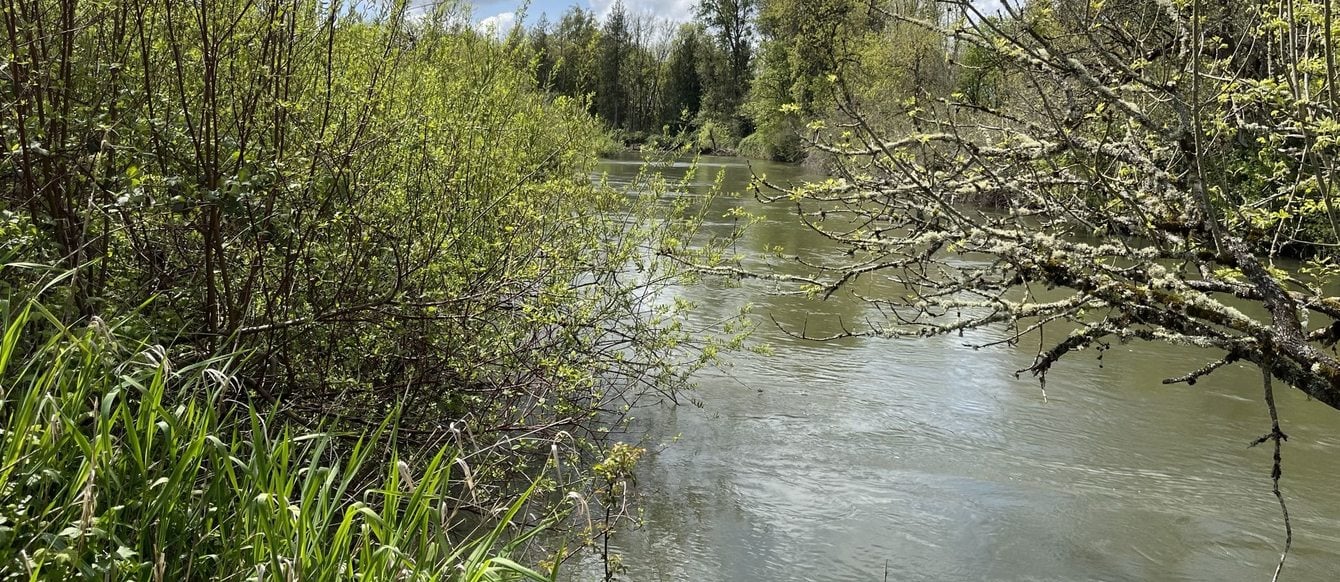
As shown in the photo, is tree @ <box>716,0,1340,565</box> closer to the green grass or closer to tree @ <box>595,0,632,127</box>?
the green grass

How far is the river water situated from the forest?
364 millimetres

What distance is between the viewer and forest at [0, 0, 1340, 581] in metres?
2.16

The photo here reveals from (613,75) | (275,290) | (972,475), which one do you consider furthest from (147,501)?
(613,75)

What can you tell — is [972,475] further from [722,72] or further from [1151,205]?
[722,72]

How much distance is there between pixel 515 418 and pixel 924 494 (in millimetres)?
2292

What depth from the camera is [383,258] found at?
12.1ft

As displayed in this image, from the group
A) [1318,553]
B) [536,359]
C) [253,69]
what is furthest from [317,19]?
[1318,553]

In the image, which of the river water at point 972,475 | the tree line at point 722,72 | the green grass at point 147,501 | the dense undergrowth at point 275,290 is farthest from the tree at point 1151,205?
the tree line at point 722,72

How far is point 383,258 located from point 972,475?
142 inches

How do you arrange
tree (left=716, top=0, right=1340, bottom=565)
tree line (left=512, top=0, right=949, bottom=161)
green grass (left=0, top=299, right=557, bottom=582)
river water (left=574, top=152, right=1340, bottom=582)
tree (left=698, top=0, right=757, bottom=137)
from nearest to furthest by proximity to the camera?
green grass (left=0, top=299, right=557, bottom=582) → tree (left=716, top=0, right=1340, bottom=565) → river water (left=574, top=152, right=1340, bottom=582) → tree line (left=512, top=0, right=949, bottom=161) → tree (left=698, top=0, right=757, bottom=137)

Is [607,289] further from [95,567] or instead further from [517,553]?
[95,567]

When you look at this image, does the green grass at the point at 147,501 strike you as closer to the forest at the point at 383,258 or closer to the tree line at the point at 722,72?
the forest at the point at 383,258

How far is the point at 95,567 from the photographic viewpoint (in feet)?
6.26

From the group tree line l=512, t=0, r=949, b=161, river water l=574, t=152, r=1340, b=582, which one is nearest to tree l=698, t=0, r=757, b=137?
tree line l=512, t=0, r=949, b=161
